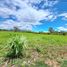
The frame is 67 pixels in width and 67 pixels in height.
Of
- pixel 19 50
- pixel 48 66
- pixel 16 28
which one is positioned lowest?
pixel 48 66

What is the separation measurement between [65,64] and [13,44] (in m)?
2.54

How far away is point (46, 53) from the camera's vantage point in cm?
855

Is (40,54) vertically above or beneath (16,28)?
beneath

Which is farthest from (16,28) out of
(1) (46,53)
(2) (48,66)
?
(2) (48,66)

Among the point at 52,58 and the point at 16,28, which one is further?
the point at 16,28

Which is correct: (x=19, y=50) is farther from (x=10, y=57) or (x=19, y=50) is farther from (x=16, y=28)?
(x=16, y=28)

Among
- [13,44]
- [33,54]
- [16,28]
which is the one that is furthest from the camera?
[16,28]

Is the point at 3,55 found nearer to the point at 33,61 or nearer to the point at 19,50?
the point at 19,50

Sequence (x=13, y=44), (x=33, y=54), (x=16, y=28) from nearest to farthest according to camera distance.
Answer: (x=13, y=44)
(x=33, y=54)
(x=16, y=28)

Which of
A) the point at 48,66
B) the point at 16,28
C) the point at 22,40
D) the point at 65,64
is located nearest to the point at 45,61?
the point at 48,66

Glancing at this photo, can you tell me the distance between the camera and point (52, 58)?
776cm

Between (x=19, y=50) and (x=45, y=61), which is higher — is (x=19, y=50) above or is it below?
above

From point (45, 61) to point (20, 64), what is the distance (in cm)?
117

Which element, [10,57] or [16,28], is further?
[16,28]
